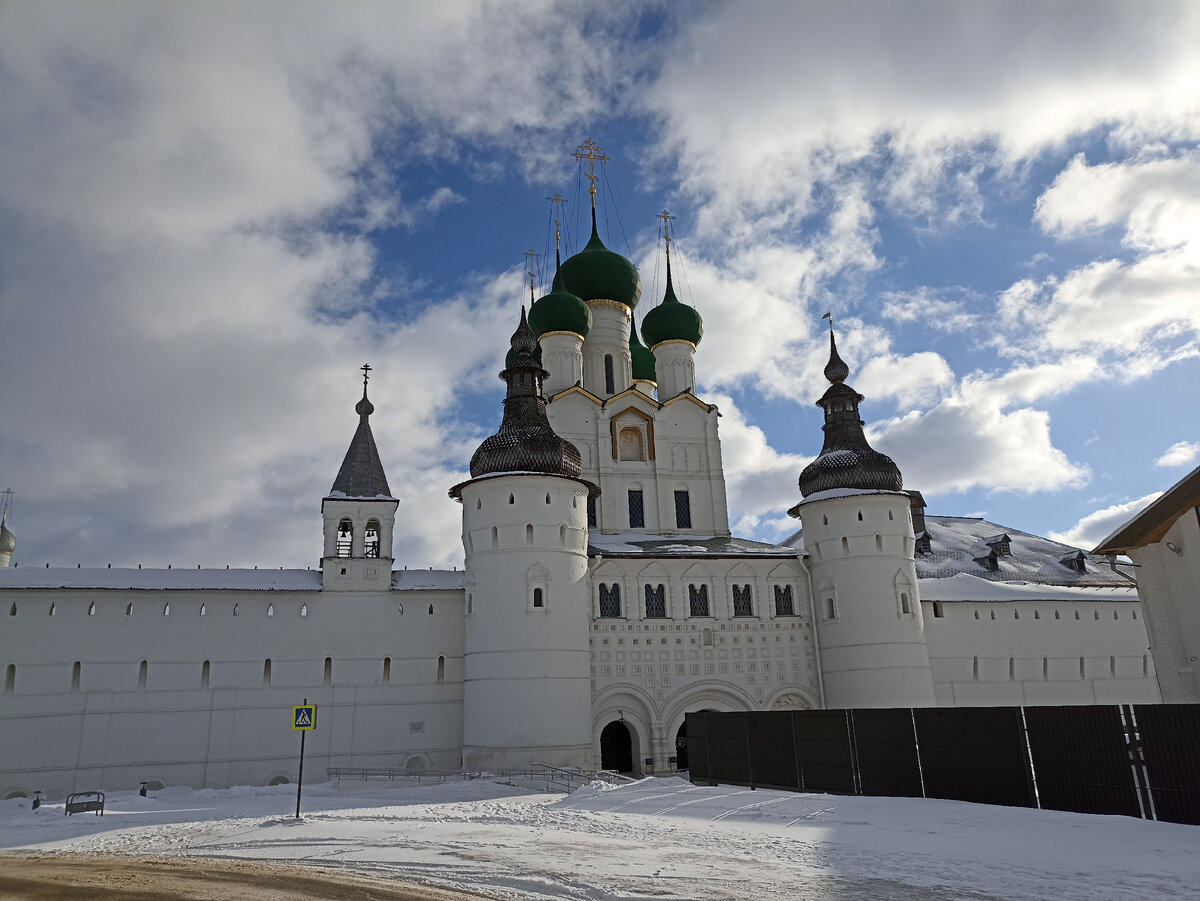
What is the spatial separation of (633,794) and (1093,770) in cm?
644

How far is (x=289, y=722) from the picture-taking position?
2006cm

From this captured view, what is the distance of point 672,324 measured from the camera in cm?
2742

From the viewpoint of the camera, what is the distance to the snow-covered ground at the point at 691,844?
6805mm

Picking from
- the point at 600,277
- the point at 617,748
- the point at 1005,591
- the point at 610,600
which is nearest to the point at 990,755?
the point at 610,600

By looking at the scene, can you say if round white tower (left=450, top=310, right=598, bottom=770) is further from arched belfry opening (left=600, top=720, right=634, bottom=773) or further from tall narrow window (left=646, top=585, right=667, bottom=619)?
arched belfry opening (left=600, top=720, right=634, bottom=773)

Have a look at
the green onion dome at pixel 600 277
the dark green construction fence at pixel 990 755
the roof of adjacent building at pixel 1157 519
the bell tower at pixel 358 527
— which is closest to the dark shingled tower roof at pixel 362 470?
the bell tower at pixel 358 527

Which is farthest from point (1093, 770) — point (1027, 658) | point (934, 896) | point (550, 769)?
point (1027, 658)

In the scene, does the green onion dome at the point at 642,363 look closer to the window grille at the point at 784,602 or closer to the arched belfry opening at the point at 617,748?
the window grille at the point at 784,602

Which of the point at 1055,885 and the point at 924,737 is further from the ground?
the point at 924,737

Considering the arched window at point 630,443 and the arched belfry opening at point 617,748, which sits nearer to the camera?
the arched belfry opening at point 617,748

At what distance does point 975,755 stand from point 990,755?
0.71 ft

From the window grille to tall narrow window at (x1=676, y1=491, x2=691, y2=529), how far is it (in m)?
3.90

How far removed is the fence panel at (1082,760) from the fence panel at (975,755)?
9.0 inches

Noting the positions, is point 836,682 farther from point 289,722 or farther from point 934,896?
point 934,896
